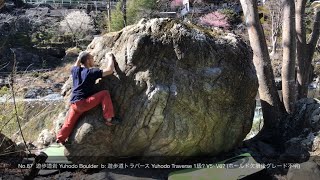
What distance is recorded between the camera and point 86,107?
439 cm

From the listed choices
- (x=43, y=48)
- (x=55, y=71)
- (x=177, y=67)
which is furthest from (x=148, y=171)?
(x=43, y=48)

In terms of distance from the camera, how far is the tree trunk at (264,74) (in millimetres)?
6246

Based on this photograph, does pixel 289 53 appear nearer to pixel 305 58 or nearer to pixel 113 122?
Answer: pixel 305 58

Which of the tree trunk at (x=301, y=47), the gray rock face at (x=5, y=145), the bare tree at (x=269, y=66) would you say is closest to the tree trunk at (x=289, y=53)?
the bare tree at (x=269, y=66)

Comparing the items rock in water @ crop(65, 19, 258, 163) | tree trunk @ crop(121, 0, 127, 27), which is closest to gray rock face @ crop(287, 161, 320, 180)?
rock in water @ crop(65, 19, 258, 163)

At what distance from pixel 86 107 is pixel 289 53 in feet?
12.4

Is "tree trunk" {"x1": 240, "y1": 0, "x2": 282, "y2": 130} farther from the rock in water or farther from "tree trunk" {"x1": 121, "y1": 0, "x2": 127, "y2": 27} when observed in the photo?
"tree trunk" {"x1": 121, "y1": 0, "x2": 127, "y2": 27}

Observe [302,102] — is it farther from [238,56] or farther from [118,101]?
[118,101]

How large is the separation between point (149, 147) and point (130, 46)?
4.50 ft

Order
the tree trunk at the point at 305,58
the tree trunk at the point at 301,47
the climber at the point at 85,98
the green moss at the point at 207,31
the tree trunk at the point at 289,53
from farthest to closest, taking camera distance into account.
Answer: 1. the tree trunk at the point at 305,58
2. the tree trunk at the point at 301,47
3. the tree trunk at the point at 289,53
4. the green moss at the point at 207,31
5. the climber at the point at 85,98

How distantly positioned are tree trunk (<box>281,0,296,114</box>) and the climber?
3326 millimetres

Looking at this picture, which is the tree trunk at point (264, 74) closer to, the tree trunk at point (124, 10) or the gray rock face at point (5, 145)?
the gray rock face at point (5, 145)

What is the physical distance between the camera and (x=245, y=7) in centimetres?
650

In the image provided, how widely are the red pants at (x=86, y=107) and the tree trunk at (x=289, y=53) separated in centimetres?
344
